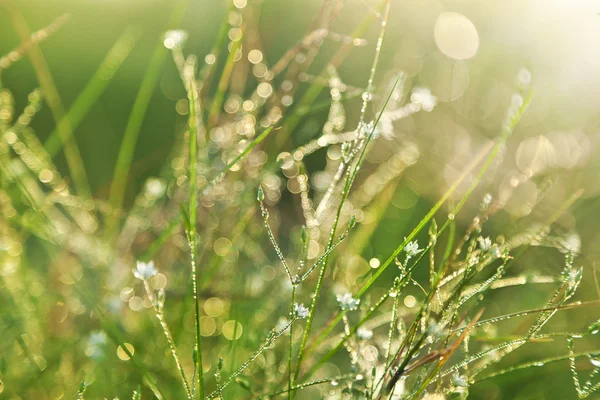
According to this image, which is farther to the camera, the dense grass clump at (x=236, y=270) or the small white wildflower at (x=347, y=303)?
the dense grass clump at (x=236, y=270)

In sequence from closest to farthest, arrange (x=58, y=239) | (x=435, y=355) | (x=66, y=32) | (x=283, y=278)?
(x=435, y=355) → (x=58, y=239) → (x=283, y=278) → (x=66, y=32)

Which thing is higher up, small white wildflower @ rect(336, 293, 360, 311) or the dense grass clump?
small white wildflower @ rect(336, 293, 360, 311)

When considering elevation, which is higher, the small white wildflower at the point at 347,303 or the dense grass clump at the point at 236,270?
the small white wildflower at the point at 347,303

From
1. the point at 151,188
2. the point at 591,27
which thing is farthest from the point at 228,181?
the point at 591,27

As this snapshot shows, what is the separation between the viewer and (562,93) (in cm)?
208

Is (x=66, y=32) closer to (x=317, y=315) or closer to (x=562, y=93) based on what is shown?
(x=317, y=315)

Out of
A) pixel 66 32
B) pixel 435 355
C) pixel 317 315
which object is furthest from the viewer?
pixel 66 32

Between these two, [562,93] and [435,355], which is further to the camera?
[562,93]

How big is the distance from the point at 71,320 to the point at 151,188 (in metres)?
0.31

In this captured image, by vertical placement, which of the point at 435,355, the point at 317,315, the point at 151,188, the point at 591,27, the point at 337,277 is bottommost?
the point at 317,315

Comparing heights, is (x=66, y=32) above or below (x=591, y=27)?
below

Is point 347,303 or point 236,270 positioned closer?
point 347,303

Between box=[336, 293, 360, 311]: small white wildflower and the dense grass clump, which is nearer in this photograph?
box=[336, 293, 360, 311]: small white wildflower

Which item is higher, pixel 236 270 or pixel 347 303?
pixel 347 303
